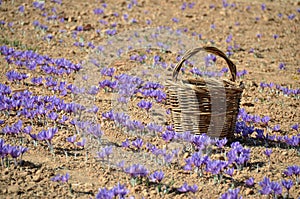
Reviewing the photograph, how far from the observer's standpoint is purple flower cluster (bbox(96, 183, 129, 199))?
312 centimetres

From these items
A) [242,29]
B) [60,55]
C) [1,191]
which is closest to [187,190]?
[1,191]

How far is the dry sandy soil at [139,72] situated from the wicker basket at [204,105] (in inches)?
8.7

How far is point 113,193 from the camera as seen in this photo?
315 cm

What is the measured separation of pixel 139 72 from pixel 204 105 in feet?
8.57

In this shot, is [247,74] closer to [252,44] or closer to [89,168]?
[252,44]

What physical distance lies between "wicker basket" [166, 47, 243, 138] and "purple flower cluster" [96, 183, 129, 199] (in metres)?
1.11

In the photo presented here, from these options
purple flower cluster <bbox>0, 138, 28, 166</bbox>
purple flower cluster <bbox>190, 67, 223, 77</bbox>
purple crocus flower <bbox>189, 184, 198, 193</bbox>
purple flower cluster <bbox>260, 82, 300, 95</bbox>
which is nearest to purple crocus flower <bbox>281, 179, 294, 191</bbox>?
purple crocus flower <bbox>189, 184, 198, 193</bbox>

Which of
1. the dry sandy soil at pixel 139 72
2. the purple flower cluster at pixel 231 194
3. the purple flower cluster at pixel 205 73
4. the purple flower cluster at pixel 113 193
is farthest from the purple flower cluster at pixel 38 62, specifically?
the purple flower cluster at pixel 231 194

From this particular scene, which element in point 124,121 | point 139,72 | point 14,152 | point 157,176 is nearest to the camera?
point 157,176

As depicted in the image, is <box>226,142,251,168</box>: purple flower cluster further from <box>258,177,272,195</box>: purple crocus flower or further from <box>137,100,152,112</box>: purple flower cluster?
<box>137,100,152,112</box>: purple flower cluster

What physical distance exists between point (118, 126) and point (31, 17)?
16.1 ft

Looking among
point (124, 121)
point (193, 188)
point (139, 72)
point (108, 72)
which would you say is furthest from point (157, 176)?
point (139, 72)

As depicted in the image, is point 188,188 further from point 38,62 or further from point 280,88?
point 38,62

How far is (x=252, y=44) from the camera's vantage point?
27.6ft
